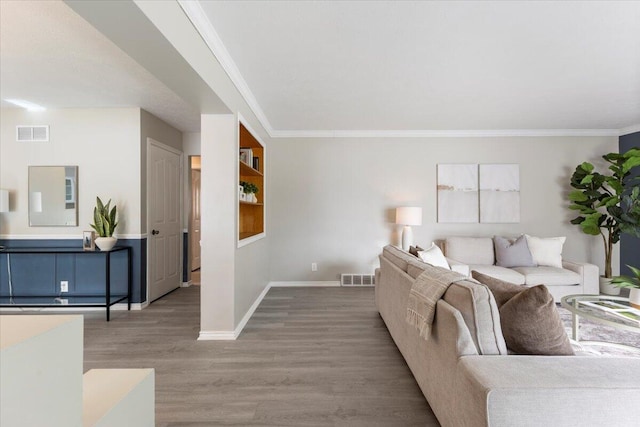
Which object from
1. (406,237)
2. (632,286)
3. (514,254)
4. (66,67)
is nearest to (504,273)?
(514,254)

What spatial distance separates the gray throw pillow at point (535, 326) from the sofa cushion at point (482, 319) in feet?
0.29

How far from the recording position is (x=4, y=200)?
342 cm

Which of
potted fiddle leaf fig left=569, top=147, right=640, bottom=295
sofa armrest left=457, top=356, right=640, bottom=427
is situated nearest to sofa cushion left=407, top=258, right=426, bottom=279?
sofa armrest left=457, top=356, right=640, bottom=427

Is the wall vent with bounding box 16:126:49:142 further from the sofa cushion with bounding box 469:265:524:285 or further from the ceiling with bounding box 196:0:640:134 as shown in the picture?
the sofa cushion with bounding box 469:265:524:285

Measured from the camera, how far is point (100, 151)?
362cm

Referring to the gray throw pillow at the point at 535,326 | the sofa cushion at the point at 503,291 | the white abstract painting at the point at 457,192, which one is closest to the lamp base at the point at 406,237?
the white abstract painting at the point at 457,192

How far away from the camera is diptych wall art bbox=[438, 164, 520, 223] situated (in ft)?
15.0

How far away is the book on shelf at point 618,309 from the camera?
80.3 inches

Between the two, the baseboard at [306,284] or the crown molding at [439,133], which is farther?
the baseboard at [306,284]

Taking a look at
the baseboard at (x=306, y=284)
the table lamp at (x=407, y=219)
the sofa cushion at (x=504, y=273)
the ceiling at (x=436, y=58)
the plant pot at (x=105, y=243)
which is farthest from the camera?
the baseboard at (x=306, y=284)

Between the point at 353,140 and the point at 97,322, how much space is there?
400cm

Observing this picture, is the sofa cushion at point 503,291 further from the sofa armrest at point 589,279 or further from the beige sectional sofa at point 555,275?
the sofa armrest at point 589,279

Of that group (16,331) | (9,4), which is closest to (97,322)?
(9,4)

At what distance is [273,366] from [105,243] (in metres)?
2.44
